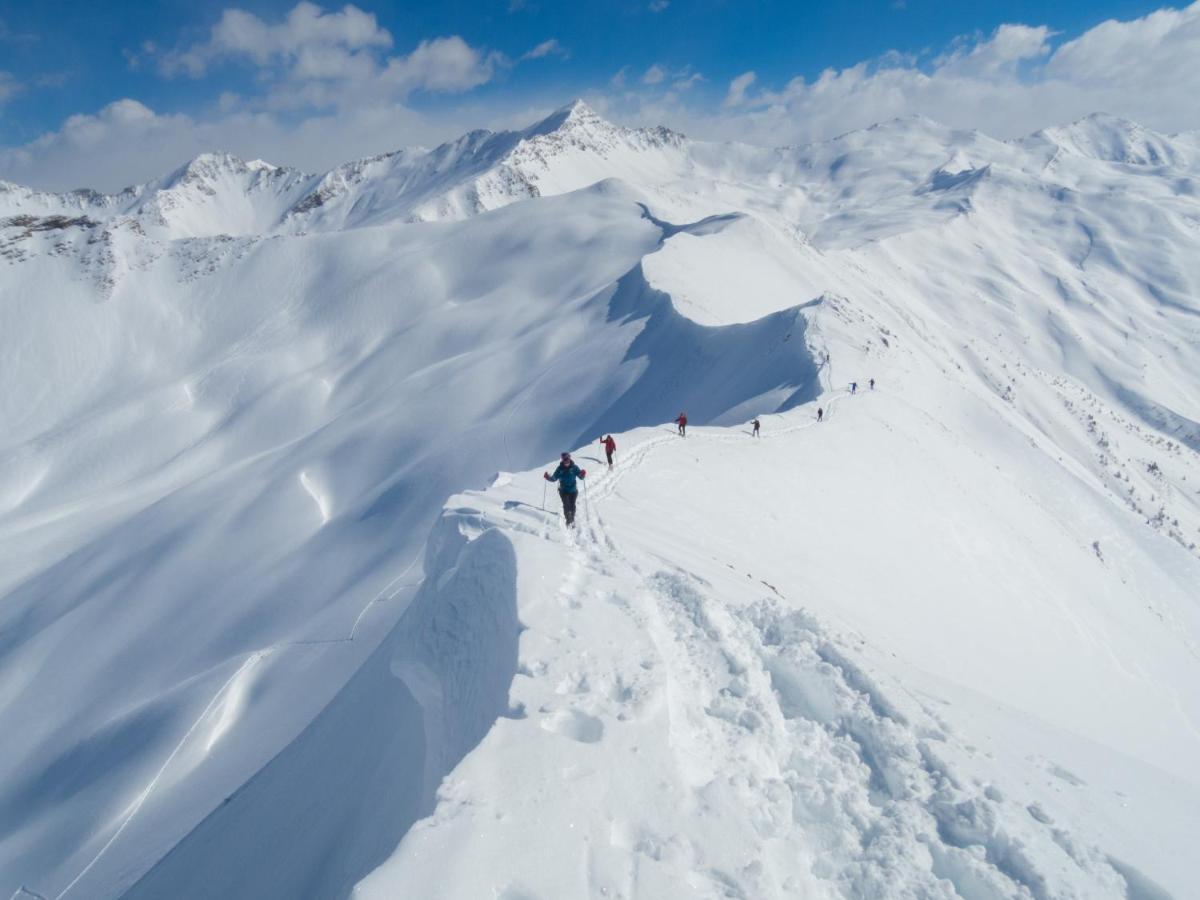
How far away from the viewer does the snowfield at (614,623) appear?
5.59 metres

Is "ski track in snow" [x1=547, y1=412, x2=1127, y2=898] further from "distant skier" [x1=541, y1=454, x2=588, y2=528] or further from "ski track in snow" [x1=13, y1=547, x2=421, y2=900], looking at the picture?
"ski track in snow" [x1=13, y1=547, x2=421, y2=900]

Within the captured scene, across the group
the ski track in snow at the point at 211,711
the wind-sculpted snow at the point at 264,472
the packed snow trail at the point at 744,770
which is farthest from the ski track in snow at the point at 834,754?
the ski track in snow at the point at 211,711

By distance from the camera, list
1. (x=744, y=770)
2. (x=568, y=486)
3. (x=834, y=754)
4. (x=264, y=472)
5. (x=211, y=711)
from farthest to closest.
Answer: (x=264, y=472) < (x=211, y=711) < (x=568, y=486) < (x=834, y=754) < (x=744, y=770)

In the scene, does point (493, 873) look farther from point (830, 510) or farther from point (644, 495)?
point (830, 510)

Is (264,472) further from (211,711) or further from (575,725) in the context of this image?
(575,725)

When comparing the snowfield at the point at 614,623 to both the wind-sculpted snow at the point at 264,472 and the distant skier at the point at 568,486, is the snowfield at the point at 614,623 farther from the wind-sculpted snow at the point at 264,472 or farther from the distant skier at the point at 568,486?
the distant skier at the point at 568,486

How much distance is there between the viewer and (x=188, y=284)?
90.8 m

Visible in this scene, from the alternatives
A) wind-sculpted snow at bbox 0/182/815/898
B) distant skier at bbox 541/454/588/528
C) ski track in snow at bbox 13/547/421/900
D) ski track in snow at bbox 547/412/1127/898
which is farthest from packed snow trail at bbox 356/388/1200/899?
ski track in snow at bbox 13/547/421/900

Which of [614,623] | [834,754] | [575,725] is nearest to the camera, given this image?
[575,725]

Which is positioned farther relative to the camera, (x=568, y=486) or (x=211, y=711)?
(x=211, y=711)

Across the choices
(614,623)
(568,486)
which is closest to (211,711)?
(568,486)

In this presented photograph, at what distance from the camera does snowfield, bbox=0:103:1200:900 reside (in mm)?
5586

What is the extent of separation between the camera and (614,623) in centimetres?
793

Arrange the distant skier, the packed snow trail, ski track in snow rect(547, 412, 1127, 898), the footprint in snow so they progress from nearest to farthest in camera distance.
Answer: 1. the packed snow trail
2. ski track in snow rect(547, 412, 1127, 898)
3. the footprint in snow
4. the distant skier
